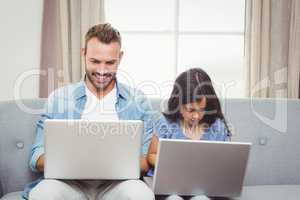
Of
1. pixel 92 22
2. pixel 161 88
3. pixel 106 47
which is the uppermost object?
pixel 92 22

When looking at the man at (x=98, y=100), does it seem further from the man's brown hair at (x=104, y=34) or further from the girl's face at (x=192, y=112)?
the girl's face at (x=192, y=112)

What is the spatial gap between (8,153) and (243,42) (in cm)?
175

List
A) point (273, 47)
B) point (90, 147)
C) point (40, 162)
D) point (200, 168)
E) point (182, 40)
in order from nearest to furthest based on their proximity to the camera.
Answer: point (90, 147) < point (200, 168) < point (40, 162) < point (273, 47) < point (182, 40)

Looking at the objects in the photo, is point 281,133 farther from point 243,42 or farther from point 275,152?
point 243,42

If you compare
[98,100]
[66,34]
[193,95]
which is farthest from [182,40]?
[98,100]

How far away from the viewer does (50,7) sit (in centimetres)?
264

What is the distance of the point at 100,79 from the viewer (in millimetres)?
1900

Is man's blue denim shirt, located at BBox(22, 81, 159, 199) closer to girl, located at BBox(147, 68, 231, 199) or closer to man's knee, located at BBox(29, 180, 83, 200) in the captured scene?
girl, located at BBox(147, 68, 231, 199)

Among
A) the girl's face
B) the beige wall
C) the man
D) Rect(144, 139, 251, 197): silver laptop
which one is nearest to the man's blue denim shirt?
the man

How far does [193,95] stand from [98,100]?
0.45 m

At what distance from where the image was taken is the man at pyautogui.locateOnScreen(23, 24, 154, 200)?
1746 mm

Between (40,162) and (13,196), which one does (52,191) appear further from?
(13,196)

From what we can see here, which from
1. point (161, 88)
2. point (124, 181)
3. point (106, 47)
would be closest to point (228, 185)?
point (124, 181)

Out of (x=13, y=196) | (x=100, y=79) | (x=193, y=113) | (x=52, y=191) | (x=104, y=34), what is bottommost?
(x=13, y=196)
